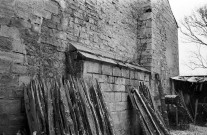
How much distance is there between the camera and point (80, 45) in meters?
4.16

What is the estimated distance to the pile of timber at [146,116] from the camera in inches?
173

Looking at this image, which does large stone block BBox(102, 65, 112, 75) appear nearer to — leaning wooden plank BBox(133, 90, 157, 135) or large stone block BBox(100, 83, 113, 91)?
large stone block BBox(100, 83, 113, 91)

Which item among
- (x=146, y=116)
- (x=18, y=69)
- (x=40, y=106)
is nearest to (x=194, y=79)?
(x=146, y=116)

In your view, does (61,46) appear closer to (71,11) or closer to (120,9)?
(71,11)

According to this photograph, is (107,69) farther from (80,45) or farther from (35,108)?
(35,108)

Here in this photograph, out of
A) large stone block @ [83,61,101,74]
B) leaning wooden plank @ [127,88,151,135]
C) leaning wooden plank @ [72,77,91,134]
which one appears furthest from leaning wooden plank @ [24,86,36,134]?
leaning wooden plank @ [127,88,151,135]

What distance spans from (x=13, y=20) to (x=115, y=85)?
2.56 metres

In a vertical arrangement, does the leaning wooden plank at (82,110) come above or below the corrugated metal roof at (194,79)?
below

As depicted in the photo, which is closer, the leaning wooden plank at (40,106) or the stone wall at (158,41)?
the leaning wooden plank at (40,106)

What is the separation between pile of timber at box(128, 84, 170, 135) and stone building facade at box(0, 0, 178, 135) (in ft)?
0.83

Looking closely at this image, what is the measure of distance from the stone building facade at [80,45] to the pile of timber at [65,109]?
267 millimetres


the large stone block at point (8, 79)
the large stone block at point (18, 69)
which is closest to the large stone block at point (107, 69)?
the large stone block at point (18, 69)

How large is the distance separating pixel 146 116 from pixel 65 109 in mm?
2462

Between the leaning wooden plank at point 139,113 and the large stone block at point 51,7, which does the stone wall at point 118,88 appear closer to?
the leaning wooden plank at point 139,113
